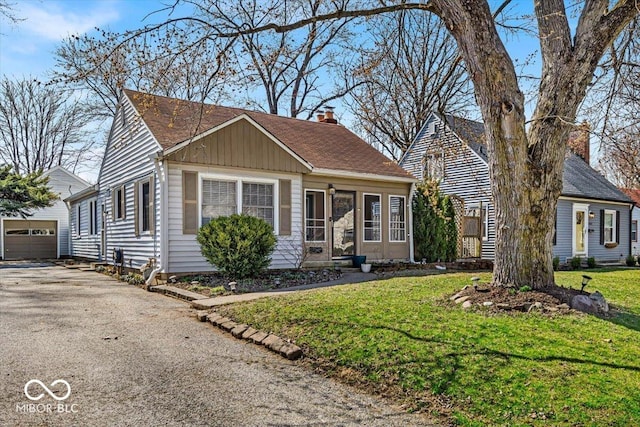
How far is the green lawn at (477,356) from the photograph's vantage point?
347 centimetres

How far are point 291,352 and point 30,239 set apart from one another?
24.0 meters

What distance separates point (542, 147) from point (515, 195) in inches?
29.8

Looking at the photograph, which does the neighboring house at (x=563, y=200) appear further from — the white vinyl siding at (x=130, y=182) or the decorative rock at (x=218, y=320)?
the decorative rock at (x=218, y=320)

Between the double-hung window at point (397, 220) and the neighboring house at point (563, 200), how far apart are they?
2557 mm

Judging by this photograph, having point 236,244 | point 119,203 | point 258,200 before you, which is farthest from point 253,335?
point 119,203

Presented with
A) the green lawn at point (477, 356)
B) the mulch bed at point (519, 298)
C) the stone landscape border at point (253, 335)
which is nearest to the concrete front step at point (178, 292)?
the stone landscape border at point (253, 335)

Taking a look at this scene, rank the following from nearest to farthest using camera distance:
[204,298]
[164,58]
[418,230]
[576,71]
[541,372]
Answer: [541,372], [576,71], [164,58], [204,298], [418,230]

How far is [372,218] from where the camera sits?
1406 centimetres

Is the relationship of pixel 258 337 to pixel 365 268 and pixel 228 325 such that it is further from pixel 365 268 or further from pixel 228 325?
pixel 365 268

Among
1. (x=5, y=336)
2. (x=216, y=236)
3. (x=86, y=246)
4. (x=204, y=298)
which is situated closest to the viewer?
(x=5, y=336)

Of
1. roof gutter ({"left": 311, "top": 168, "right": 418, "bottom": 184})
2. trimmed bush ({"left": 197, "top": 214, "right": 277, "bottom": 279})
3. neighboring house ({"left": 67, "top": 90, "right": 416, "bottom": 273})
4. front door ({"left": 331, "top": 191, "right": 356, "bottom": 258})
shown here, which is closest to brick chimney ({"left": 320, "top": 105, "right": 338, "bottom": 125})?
neighboring house ({"left": 67, "top": 90, "right": 416, "bottom": 273})

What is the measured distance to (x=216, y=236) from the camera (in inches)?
384

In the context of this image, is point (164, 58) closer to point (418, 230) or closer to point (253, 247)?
point (253, 247)

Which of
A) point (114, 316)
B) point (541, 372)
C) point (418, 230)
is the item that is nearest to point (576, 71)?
point (541, 372)
